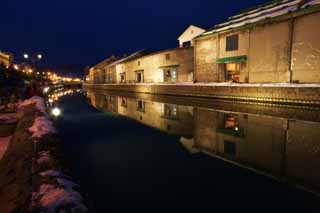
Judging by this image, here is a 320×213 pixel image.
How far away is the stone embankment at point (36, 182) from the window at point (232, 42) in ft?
57.7

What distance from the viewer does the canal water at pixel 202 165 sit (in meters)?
3.06

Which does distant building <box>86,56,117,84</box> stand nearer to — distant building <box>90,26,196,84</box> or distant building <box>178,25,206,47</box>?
distant building <box>90,26,196,84</box>

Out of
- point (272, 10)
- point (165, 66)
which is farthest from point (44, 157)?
point (165, 66)

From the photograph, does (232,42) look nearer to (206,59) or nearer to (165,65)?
(206,59)

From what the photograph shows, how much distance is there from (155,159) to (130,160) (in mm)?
582

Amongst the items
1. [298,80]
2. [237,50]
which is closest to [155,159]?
[298,80]

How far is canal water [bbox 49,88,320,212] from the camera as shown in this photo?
306cm

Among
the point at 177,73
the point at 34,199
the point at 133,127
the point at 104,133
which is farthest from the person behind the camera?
the point at 177,73

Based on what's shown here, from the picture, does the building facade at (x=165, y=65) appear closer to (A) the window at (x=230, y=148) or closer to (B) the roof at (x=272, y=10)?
(B) the roof at (x=272, y=10)

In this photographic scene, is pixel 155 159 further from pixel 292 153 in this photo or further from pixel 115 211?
pixel 292 153

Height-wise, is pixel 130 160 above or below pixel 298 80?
below

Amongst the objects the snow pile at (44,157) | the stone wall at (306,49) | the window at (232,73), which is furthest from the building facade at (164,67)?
the snow pile at (44,157)

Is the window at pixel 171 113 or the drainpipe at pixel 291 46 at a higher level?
the drainpipe at pixel 291 46

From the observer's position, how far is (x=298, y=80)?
1366 cm
